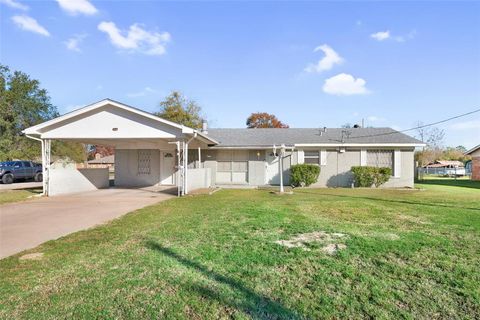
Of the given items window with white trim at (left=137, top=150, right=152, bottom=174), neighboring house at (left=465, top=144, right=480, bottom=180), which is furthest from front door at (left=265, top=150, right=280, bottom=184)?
neighboring house at (left=465, top=144, right=480, bottom=180)

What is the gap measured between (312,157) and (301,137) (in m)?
1.70

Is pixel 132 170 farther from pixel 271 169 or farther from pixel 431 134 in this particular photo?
pixel 431 134

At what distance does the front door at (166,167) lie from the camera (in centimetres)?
1881

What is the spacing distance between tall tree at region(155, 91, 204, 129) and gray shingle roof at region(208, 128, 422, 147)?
55.3 feet

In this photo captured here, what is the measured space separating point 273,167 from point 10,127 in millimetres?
34490

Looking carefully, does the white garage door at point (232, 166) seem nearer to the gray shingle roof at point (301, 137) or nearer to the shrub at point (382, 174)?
the gray shingle roof at point (301, 137)

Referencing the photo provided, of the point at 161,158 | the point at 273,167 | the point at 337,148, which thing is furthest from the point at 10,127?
the point at 337,148

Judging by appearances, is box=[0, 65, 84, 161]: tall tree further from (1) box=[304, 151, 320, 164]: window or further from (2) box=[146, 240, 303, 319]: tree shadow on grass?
(2) box=[146, 240, 303, 319]: tree shadow on grass

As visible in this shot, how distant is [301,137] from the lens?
1969 cm

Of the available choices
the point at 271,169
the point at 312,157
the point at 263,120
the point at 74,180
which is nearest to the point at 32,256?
the point at 74,180

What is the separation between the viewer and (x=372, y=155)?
717 inches

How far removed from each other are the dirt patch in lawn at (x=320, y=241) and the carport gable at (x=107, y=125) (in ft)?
27.3

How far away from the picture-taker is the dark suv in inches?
875

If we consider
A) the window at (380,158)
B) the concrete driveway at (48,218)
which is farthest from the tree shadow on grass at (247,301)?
the window at (380,158)
